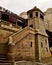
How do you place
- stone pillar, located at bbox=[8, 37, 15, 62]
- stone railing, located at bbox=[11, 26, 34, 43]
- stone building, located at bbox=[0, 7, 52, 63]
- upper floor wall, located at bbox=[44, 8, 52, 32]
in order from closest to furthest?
stone pillar, located at bbox=[8, 37, 15, 62]
stone building, located at bbox=[0, 7, 52, 63]
stone railing, located at bbox=[11, 26, 34, 43]
upper floor wall, located at bbox=[44, 8, 52, 32]

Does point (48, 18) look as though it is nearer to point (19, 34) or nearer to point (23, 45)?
point (19, 34)

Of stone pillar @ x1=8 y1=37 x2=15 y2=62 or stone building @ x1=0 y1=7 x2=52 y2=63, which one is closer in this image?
stone pillar @ x1=8 y1=37 x2=15 y2=62

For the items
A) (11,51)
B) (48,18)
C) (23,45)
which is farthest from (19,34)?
(48,18)

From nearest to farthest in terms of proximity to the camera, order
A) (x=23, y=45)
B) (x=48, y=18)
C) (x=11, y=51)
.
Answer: (x=11, y=51)
(x=23, y=45)
(x=48, y=18)

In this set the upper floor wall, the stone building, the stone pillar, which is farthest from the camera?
the upper floor wall

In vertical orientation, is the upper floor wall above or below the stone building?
above

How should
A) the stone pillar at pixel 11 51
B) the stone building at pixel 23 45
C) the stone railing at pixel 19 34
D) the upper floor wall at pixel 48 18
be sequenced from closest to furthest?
the stone pillar at pixel 11 51 < the stone building at pixel 23 45 < the stone railing at pixel 19 34 < the upper floor wall at pixel 48 18

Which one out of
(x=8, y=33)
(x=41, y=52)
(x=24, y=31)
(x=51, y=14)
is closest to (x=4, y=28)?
(x=8, y=33)

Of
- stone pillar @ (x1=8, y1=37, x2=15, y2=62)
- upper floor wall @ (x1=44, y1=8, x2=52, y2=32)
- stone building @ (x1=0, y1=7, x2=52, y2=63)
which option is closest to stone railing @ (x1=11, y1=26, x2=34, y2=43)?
stone building @ (x1=0, y1=7, x2=52, y2=63)

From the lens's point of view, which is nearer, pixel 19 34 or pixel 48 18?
pixel 19 34

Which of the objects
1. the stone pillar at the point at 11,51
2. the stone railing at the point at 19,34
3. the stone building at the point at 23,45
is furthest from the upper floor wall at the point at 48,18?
the stone pillar at the point at 11,51

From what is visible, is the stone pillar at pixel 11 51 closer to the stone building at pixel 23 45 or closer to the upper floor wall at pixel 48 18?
the stone building at pixel 23 45

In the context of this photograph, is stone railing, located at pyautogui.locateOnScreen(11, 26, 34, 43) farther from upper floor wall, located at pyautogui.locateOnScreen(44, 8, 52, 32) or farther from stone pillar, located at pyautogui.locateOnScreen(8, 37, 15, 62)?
upper floor wall, located at pyautogui.locateOnScreen(44, 8, 52, 32)

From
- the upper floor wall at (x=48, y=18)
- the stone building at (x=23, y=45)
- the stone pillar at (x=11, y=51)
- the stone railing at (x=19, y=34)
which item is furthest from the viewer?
the upper floor wall at (x=48, y=18)
